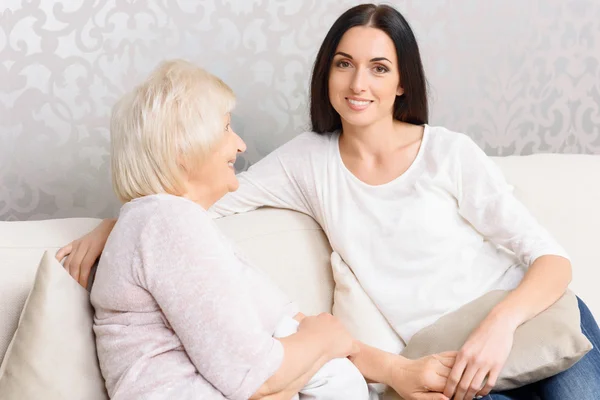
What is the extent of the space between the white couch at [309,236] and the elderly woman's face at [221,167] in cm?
34

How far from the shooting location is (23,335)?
1437 millimetres

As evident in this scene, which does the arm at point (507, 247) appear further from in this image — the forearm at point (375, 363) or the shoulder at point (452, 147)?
the forearm at point (375, 363)

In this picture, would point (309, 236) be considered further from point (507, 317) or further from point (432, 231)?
point (507, 317)

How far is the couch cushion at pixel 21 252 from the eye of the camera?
5.06 feet

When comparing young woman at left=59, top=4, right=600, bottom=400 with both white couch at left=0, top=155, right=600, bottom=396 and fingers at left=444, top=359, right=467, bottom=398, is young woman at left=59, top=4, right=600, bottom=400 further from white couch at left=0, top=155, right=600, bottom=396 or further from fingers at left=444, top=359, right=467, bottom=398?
fingers at left=444, top=359, right=467, bottom=398

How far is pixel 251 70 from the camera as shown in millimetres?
2295

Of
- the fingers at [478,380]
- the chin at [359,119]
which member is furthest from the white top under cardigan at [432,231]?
the fingers at [478,380]

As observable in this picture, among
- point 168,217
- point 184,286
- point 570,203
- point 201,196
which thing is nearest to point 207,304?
point 184,286

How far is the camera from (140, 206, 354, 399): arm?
1.30 metres

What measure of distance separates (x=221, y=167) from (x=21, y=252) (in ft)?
1.57

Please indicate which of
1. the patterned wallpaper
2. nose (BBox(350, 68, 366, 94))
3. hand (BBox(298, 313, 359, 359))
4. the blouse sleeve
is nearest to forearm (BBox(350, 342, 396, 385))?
hand (BBox(298, 313, 359, 359))

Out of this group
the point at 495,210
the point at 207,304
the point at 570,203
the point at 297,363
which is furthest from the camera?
the point at 570,203

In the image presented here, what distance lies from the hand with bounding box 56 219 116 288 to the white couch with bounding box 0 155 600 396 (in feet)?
0.16

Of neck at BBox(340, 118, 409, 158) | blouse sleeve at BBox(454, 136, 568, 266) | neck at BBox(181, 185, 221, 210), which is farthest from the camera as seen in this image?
neck at BBox(340, 118, 409, 158)
